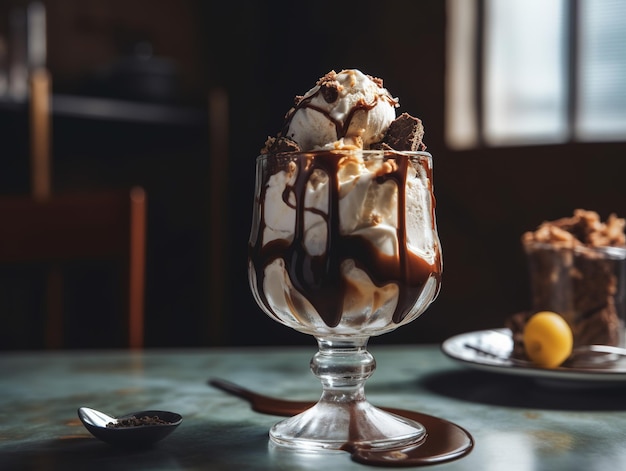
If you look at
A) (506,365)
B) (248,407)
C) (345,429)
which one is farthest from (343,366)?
(506,365)

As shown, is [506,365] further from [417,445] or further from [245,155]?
[245,155]

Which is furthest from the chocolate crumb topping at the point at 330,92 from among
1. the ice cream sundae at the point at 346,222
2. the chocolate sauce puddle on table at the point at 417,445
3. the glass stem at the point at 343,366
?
the chocolate sauce puddle on table at the point at 417,445

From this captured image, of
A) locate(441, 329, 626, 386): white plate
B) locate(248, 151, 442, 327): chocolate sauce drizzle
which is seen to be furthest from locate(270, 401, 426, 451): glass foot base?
locate(441, 329, 626, 386): white plate

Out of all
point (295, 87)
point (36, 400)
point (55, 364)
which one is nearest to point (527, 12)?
point (295, 87)

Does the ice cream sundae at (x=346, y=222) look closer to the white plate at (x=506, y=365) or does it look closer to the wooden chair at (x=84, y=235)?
the white plate at (x=506, y=365)

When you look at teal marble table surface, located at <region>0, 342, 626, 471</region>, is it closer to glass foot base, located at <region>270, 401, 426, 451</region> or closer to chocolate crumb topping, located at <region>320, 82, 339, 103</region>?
glass foot base, located at <region>270, 401, 426, 451</region>

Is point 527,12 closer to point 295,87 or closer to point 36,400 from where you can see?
point 295,87
